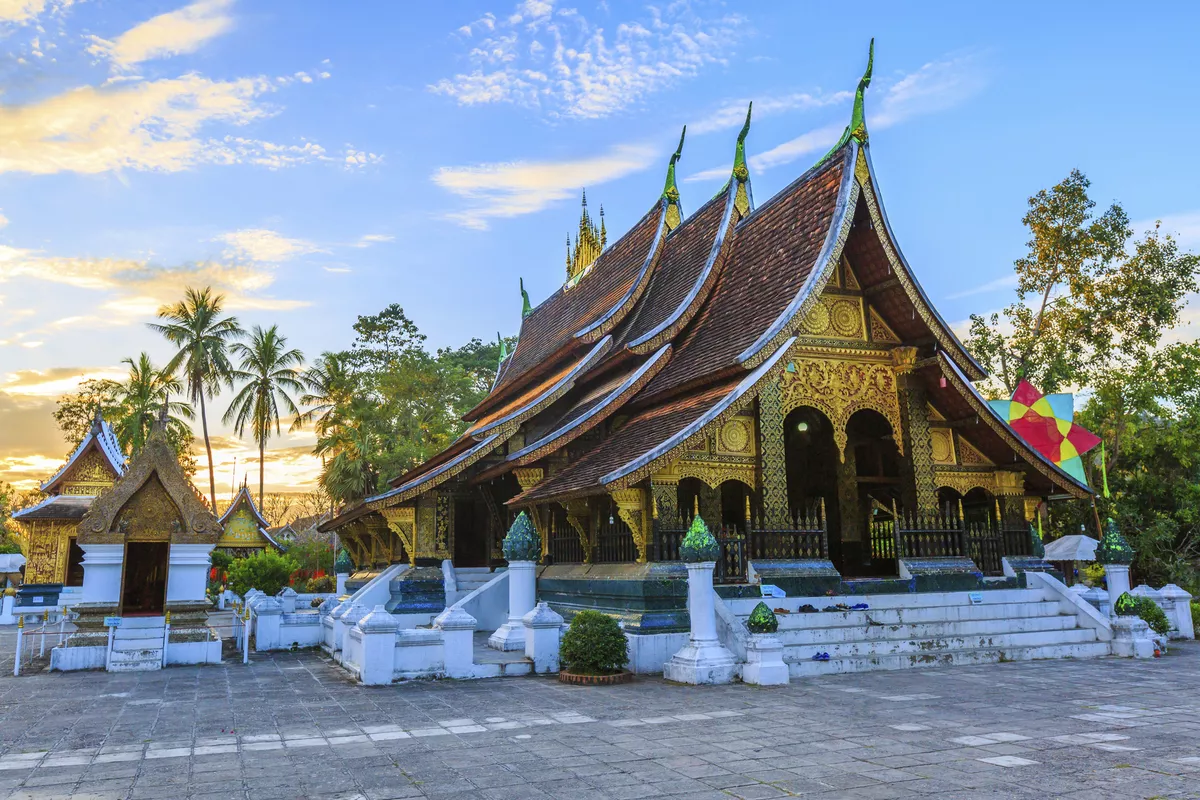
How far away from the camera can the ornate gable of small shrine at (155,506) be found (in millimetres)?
11328

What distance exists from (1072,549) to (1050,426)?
5954 millimetres

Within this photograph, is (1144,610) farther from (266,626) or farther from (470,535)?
(266,626)

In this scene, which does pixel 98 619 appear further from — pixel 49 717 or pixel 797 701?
pixel 797 701

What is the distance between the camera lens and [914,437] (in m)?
11.8

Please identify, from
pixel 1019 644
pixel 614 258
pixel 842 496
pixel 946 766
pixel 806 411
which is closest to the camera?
pixel 946 766

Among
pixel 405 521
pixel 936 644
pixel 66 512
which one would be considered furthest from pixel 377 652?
pixel 66 512

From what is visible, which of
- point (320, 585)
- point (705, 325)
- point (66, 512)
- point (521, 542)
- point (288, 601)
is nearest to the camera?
point (521, 542)

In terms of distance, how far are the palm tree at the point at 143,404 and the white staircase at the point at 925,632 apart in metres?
35.9

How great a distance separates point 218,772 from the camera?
510 cm

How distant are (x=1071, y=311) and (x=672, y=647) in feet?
63.4

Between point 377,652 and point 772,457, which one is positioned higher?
point 772,457

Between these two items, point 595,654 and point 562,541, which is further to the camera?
point 562,541

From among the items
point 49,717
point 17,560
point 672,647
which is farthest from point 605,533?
point 17,560

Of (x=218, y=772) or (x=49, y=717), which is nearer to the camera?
(x=218, y=772)
